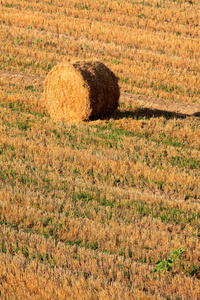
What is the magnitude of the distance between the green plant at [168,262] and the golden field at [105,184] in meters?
0.01

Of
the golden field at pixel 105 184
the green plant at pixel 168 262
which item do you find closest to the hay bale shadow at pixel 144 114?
the golden field at pixel 105 184

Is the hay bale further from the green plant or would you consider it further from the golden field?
the green plant

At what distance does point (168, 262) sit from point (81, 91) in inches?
291

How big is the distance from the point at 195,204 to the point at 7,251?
10.6ft

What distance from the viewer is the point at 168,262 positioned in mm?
5754

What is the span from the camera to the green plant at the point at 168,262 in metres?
5.70

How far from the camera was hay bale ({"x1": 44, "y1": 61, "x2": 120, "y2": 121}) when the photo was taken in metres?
12.5

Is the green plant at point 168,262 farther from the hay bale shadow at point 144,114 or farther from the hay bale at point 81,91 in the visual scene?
the hay bale shadow at point 144,114

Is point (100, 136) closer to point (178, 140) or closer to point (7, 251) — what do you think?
point (178, 140)

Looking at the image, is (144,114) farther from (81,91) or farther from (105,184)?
(105,184)

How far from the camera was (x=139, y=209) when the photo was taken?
25.0 ft

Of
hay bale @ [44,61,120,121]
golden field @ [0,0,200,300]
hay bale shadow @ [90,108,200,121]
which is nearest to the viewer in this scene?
golden field @ [0,0,200,300]

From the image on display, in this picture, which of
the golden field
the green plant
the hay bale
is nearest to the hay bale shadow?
the golden field

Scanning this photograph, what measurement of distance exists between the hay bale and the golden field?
0.42 metres
